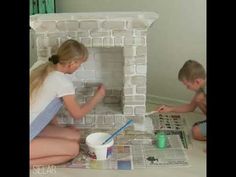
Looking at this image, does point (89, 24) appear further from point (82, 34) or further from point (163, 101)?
point (163, 101)

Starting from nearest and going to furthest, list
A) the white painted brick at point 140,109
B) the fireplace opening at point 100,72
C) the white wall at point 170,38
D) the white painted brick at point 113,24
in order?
1. the white painted brick at point 113,24
2. the white painted brick at point 140,109
3. the fireplace opening at point 100,72
4. the white wall at point 170,38

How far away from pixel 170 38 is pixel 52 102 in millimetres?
1027

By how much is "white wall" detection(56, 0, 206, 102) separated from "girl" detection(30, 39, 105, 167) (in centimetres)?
83

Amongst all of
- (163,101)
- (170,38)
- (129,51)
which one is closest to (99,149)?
(129,51)

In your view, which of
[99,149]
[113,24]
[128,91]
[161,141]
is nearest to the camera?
[99,149]

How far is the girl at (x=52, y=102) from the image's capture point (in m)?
1.70

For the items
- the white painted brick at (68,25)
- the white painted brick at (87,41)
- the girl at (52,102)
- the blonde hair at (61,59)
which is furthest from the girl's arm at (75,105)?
the white painted brick at (68,25)

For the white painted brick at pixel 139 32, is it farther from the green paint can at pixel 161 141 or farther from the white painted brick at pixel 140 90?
the green paint can at pixel 161 141

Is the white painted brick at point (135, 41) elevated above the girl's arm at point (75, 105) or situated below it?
above

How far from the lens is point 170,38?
2475 millimetres

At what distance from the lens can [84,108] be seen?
6.15 ft

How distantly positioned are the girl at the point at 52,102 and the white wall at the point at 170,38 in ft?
2.72
